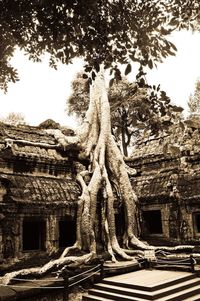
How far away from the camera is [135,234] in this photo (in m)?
9.45

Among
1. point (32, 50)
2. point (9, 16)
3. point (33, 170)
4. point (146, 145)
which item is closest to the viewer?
point (9, 16)

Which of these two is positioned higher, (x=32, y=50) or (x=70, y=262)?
(x=32, y=50)

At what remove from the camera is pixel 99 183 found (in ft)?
29.3

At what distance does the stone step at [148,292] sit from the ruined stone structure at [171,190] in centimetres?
280

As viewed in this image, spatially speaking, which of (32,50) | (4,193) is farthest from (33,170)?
(32,50)

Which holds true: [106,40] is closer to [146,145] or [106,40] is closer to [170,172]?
[170,172]

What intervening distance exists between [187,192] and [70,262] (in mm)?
4773

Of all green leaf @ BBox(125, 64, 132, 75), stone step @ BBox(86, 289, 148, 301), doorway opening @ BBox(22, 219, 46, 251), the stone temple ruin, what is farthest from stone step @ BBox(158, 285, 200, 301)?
green leaf @ BBox(125, 64, 132, 75)

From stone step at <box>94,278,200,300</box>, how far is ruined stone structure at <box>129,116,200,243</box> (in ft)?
9.18

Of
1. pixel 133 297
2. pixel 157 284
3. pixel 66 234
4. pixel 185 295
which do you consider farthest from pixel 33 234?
pixel 185 295

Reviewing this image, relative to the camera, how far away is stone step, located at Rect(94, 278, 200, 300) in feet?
18.0

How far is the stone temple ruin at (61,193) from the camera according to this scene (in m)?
7.13

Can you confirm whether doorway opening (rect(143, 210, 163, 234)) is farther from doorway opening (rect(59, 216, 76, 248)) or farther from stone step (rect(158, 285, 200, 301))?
stone step (rect(158, 285, 200, 301))

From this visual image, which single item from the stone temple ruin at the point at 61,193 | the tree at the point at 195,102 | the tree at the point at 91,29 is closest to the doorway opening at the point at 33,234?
the stone temple ruin at the point at 61,193
